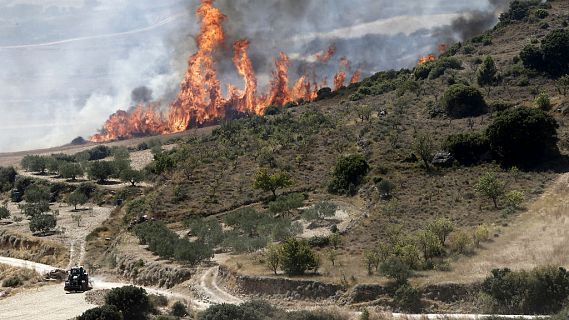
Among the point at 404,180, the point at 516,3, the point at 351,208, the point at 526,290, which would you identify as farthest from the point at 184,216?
the point at 516,3

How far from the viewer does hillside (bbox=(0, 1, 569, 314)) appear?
44.2 meters

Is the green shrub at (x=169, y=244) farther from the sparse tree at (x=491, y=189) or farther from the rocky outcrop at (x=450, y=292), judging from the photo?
the sparse tree at (x=491, y=189)

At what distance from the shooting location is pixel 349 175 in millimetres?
74500

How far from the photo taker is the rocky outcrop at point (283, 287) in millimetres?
43312

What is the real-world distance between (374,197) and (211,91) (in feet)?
286

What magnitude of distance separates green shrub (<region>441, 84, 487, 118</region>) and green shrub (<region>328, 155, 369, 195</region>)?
22.8 m

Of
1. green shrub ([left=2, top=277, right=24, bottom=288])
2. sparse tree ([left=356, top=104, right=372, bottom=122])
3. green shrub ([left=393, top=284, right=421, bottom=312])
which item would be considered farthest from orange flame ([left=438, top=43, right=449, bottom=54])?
green shrub ([left=393, top=284, right=421, bottom=312])

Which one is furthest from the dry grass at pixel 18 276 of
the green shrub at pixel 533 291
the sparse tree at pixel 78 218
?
the green shrub at pixel 533 291

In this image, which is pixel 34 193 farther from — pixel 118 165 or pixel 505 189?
pixel 505 189

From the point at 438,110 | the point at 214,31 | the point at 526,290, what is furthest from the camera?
the point at 214,31

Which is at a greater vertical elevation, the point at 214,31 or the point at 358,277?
the point at 214,31

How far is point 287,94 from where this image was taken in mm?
155375

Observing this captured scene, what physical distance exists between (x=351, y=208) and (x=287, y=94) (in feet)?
296

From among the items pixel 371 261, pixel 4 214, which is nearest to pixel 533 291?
pixel 371 261
